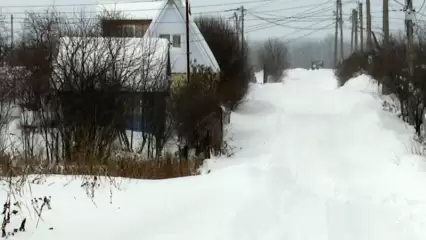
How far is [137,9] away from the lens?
136ft

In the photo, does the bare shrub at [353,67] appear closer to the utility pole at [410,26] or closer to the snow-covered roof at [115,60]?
the utility pole at [410,26]

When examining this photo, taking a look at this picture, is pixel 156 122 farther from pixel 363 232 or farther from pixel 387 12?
pixel 387 12

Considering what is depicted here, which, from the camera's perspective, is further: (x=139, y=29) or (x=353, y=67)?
(x=353, y=67)

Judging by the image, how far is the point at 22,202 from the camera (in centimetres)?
781

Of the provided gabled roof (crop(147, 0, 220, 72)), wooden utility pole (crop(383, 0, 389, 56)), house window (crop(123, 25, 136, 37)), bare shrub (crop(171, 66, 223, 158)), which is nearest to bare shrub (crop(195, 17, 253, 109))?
gabled roof (crop(147, 0, 220, 72))

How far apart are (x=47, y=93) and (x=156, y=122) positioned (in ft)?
11.9

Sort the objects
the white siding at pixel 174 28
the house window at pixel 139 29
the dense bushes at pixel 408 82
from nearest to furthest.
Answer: the dense bushes at pixel 408 82 < the white siding at pixel 174 28 < the house window at pixel 139 29

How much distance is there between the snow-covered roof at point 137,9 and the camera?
40.1 metres

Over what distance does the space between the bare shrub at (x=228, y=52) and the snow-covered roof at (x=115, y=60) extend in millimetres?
8606

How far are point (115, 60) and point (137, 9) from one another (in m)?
22.2

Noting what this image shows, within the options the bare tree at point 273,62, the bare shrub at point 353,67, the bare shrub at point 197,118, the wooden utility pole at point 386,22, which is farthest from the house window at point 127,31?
the bare tree at point 273,62

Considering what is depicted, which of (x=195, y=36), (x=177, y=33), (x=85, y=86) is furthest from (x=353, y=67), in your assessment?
(x=85, y=86)

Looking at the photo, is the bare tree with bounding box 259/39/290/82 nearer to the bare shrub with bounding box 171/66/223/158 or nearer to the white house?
the white house

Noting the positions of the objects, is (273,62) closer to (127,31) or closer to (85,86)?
(127,31)
